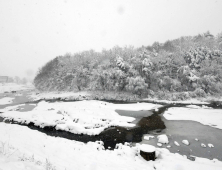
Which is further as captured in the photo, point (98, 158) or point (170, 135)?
point (170, 135)

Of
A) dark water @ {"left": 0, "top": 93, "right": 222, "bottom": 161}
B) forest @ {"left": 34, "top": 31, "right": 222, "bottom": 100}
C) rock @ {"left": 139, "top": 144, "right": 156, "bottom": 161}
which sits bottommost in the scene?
dark water @ {"left": 0, "top": 93, "right": 222, "bottom": 161}

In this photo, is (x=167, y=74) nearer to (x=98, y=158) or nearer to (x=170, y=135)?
(x=170, y=135)

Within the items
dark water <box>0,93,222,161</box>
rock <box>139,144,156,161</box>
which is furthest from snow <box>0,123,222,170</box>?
dark water <box>0,93,222,161</box>

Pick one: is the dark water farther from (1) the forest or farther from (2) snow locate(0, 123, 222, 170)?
(1) the forest

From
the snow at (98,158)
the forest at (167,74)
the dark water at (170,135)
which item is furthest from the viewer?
the forest at (167,74)

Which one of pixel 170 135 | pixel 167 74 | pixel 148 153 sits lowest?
pixel 170 135

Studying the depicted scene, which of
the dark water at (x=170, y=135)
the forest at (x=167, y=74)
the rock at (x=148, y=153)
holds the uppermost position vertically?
the forest at (x=167, y=74)

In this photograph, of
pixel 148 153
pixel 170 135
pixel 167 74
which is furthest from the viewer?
pixel 167 74

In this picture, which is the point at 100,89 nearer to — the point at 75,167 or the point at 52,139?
the point at 52,139

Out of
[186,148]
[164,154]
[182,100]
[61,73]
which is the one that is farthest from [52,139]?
[61,73]

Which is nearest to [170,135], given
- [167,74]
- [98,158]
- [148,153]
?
[148,153]

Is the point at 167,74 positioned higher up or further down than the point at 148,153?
higher up

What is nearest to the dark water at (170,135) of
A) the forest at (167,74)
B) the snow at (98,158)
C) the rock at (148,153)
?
the snow at (98,158)

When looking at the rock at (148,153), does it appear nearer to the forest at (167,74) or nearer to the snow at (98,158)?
the snow at (98,158)
